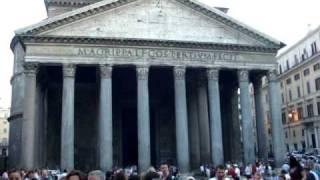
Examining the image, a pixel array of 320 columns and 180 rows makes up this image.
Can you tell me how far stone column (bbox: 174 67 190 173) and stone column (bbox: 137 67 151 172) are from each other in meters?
1.78

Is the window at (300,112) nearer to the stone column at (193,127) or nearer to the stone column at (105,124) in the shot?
the stone column at (193,127)

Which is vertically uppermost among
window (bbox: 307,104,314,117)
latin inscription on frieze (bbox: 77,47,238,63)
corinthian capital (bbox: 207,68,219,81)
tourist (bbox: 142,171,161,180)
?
latin inscription on frieze (bbox: 77,47,238,63)

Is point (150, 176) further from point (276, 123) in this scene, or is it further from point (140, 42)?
point (276, 123)

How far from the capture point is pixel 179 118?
2409 centimetres

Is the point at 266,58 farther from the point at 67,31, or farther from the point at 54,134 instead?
the point at 54,134

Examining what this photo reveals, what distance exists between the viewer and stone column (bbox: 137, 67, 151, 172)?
23056 mm

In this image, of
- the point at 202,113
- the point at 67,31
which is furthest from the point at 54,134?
the point at 202,113

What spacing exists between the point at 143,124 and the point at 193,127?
550 cm

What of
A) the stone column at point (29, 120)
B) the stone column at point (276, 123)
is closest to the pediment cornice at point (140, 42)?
the stone column at point (29, 120)

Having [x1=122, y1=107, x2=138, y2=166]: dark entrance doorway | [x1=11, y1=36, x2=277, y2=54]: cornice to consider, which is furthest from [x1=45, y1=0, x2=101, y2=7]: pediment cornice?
[x1=122, y1=107, x2=138, y2=166]: dark entrance doorway

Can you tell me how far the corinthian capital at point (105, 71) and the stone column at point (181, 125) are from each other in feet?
12.7

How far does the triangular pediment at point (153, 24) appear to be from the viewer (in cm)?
2356

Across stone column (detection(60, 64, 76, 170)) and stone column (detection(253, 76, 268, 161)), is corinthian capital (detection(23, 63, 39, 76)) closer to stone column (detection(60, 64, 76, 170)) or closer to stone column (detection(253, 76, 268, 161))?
stone column (detection(60, 64, 76, 170))

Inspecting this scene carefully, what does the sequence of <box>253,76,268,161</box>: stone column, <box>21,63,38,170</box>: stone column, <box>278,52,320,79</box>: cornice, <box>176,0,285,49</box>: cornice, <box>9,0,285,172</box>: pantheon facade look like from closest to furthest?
<box>21,63,38,170</box>: stone column, <box>9,0,285,172</box>: pantheon facade, <box>176,0,285,49</box>: cornice, <box>253,76,268,161</box>: stone column, <box>278,52,320,79</box>: cornice
